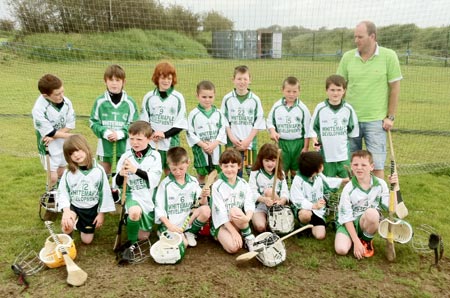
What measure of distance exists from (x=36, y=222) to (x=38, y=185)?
4.20ft

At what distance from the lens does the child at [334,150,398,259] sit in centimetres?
391

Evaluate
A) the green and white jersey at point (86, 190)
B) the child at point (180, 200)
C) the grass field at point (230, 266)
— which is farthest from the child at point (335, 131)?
the green and white jersey at point (86, 190)

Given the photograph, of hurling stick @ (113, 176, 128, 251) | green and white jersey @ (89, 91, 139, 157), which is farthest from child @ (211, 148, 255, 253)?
green and white jersey @ (89, 91, 139, 157)

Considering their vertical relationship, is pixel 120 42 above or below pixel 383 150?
above

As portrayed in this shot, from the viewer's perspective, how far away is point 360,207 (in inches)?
160

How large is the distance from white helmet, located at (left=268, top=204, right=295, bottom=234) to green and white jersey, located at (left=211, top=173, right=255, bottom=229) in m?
0.26

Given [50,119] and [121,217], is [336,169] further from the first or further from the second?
[50,119]

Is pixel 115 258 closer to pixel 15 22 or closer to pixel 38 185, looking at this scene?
pixel 38 185

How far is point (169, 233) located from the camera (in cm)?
388

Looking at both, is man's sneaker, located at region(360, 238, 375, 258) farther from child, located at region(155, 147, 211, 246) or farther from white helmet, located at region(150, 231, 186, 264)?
white helmet, located at region(150, 231, 186, 264)

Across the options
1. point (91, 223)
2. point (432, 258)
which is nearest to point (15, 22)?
point (91, 223)

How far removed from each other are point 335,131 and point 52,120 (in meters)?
3.26

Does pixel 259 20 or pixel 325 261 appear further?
pixel 259 20

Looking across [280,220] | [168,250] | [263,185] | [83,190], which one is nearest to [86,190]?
[83,190]
